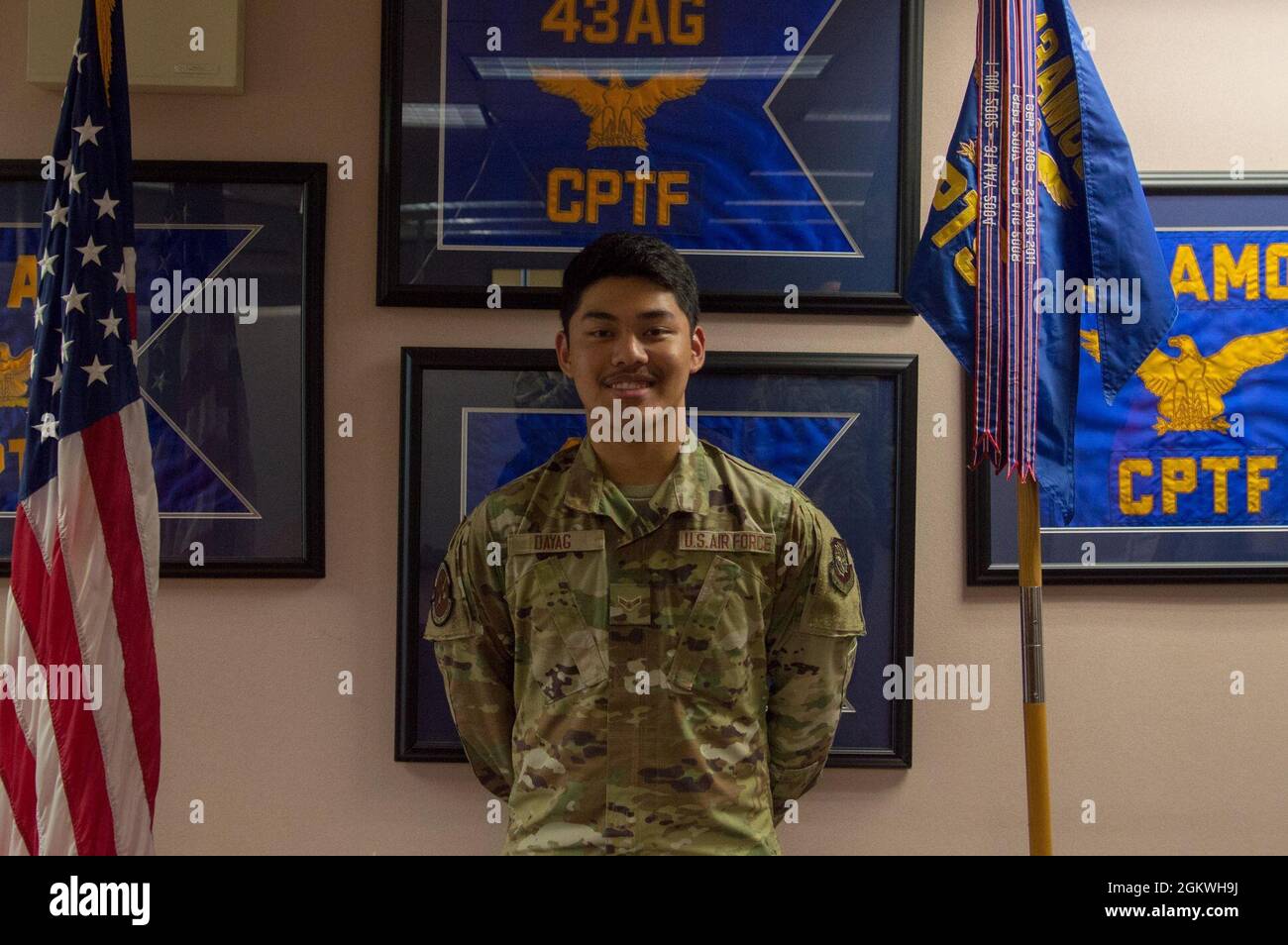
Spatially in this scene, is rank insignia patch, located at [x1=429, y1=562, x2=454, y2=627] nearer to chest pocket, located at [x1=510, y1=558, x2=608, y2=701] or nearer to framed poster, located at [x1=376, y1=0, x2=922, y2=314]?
chest pocket, located at [x1=510, y1=558, x2=608, y2=701]

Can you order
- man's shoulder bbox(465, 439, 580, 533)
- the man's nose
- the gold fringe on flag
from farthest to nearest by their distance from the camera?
the gold fringe on flag < man's shoulder bbox(465, 439, 580, 533) < the man's nose

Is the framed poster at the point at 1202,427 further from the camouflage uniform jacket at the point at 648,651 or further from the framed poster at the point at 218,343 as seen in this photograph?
the framed poster at the point at 218,343

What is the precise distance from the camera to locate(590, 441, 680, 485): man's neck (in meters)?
1.55

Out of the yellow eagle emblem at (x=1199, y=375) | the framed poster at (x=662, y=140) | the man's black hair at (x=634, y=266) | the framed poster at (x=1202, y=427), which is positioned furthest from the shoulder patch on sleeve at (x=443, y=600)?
the yellow eagle emblem at (x=1199, y=375)

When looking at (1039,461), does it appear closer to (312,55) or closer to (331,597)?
(331,597)

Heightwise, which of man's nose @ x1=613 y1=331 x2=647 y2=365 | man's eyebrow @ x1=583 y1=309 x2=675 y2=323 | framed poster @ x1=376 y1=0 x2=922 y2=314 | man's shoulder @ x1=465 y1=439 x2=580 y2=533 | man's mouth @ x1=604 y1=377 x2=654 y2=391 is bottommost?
man's shoulder @ x1=465 y1=439 x2=580 y2=533

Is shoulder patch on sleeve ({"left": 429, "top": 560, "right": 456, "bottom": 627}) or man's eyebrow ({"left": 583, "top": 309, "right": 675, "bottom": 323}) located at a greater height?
man's eyebrow ({"left": 583, "top": 309, "right": 675, "bottom": 323})

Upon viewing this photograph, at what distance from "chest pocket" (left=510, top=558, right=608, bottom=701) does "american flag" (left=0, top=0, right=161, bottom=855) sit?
660 mm

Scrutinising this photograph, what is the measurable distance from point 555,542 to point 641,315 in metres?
→ 0.37

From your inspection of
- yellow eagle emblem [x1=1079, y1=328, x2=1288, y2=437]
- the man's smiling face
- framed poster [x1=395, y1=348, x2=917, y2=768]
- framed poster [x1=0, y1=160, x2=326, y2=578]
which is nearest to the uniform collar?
the man's smiling face

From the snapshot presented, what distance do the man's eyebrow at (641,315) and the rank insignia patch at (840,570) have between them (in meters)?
0.45

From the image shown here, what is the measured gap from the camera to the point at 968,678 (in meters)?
1.94

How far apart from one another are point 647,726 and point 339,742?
750 millimetres
